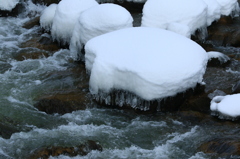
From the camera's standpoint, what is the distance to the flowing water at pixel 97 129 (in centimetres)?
631

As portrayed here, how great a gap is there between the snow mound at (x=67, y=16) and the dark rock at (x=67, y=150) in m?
4.06

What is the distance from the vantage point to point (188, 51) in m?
7.52

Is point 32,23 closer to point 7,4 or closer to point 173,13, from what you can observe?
point 7,4

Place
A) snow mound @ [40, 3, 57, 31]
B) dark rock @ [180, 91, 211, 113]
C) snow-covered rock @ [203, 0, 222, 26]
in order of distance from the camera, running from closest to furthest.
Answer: dark rock @ [180, 91, 211, 113] → snow-covered rock @ [203, 0, 222, 26] → snow mound @ [40, 3, 57, 31]

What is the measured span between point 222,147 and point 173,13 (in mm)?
4014

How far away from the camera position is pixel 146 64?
7.14 m

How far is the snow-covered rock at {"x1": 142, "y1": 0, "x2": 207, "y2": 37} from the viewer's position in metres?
9.41

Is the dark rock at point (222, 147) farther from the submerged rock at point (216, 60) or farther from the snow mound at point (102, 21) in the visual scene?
the snow mound at point (102, 21)

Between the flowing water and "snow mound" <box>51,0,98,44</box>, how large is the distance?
5.38ft

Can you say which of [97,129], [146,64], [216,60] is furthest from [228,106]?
[97,129]

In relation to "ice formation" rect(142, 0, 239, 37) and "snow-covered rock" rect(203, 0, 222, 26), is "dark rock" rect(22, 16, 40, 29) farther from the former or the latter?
"snow-covered rock" rect(203, 0, 222, 26)

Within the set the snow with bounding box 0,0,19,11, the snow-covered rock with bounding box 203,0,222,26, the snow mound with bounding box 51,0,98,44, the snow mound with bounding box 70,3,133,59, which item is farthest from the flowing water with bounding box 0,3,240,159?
the snow with bounding box 0,0,19,11

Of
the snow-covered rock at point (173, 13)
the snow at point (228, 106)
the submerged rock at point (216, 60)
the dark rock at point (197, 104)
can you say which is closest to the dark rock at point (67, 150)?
the dark rock at point (197, 104)

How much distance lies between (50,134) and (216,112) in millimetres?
2719
